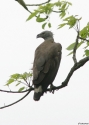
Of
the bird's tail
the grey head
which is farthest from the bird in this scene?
the grey head

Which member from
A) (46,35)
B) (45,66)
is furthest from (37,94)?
(46,35)

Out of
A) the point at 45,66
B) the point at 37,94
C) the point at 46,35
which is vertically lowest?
the point at 37,94

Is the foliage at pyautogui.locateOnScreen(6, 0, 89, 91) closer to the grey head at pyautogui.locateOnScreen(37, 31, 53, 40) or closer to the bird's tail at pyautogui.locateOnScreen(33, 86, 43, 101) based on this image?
the bird's tail at pyautogui.locateOnScreen(33, 86, 43, 101)

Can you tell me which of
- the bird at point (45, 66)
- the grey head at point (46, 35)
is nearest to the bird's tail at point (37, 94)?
the bird at point (45, 66)

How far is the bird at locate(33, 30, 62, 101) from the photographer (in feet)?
17.8

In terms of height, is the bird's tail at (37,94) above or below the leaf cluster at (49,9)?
below

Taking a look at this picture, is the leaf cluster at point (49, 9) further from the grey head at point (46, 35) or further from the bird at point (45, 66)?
the grey head at point (46, 35)

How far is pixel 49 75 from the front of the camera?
18.9ft

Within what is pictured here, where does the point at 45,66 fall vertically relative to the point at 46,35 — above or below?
below

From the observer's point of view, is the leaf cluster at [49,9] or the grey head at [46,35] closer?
the leaf cluster at [49,9]

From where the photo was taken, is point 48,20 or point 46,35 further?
point 46,35

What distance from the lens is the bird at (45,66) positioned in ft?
17.8

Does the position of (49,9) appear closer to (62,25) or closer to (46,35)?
(62,25)

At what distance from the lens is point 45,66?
5.76m
